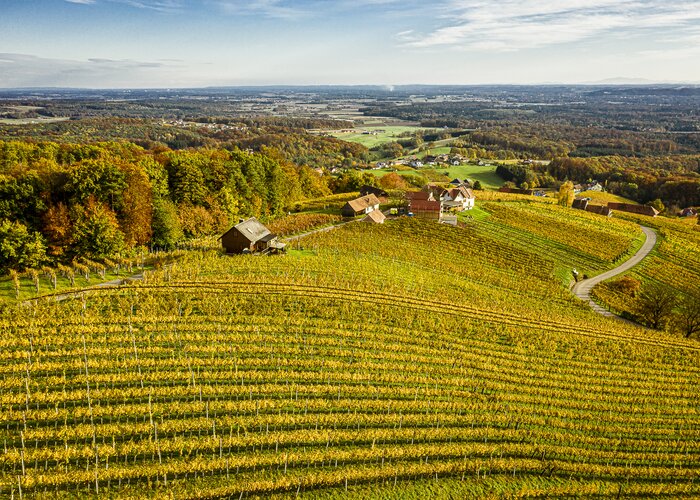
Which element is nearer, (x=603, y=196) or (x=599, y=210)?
(x=599, y=210)

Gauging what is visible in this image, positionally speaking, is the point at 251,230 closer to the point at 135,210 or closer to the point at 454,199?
the point at 135,210

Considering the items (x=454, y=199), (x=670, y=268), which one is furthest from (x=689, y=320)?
(x=454, y=199)

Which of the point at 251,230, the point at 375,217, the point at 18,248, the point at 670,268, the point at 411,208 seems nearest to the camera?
the point at 18,248

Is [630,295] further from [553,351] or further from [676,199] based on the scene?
[676,199]

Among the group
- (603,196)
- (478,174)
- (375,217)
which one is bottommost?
(603,196)

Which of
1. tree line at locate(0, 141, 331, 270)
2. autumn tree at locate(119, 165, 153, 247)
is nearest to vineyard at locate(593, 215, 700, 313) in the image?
tree line at locate(0, 141, 331, 270)

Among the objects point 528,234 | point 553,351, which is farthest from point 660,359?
point 528,234

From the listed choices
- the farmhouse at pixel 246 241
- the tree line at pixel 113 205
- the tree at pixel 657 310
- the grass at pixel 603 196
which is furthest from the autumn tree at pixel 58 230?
the grass at pixel 603 196

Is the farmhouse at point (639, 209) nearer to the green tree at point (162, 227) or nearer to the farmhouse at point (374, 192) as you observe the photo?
the farmhouse at point (374, 192)

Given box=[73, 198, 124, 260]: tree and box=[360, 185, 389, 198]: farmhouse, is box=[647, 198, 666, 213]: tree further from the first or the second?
box=[73, 198, 124, 260]: tree
